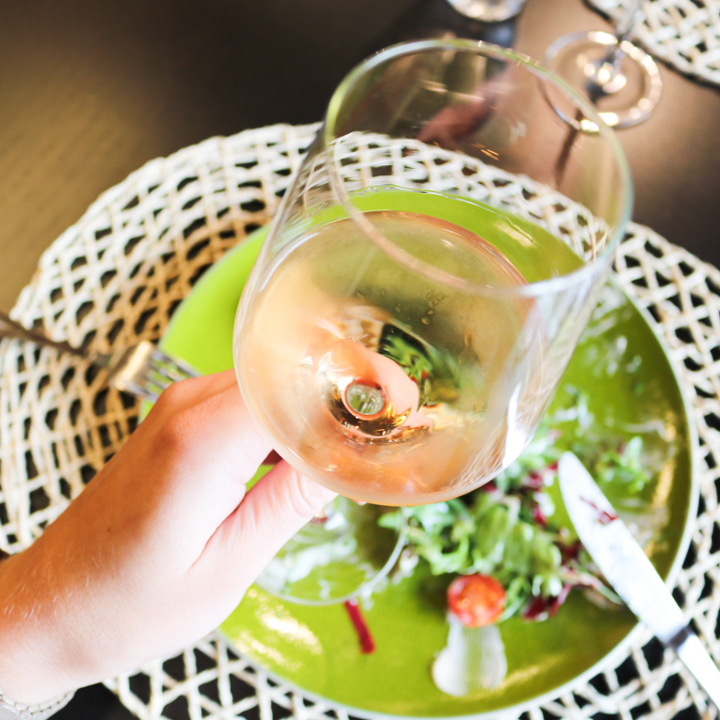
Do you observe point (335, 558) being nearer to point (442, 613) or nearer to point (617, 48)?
point (442, 613)

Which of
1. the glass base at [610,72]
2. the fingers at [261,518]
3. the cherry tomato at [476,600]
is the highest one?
the glass base at [610,72]

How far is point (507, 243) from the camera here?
507 millimetres

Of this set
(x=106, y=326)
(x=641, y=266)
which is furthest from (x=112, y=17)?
(x=641, y=266)

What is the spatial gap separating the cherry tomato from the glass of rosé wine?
191 mm

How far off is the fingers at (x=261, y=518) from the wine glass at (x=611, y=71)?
2.26ft

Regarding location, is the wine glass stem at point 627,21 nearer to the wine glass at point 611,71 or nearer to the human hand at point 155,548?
the wine glass at point 611,71

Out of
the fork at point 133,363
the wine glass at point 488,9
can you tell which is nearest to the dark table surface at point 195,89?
the wine glass at point 488,9

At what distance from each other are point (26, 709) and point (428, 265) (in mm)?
468

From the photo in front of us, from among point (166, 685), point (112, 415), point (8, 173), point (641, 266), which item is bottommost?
point (166, 685)

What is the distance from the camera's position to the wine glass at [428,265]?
0.39 metres

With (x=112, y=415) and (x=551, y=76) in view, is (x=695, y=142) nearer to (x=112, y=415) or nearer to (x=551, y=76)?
(x=551, y=76)

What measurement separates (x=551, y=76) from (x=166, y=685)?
1.87 feet

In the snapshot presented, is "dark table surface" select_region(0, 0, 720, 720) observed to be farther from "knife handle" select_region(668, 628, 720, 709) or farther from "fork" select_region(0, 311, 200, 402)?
"knife handle" select_region(668, 628, 720, 709)

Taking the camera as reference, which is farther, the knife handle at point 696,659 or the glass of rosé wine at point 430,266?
the knife handle at point 696,659
